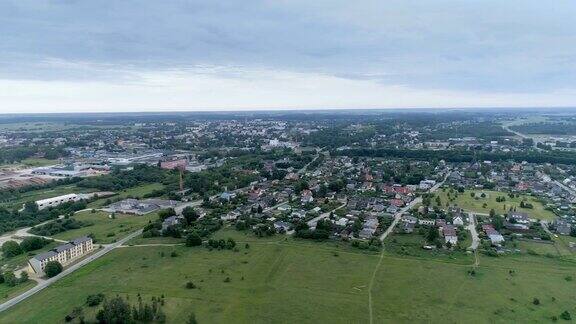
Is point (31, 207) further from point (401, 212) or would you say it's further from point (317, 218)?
point (401, 212)

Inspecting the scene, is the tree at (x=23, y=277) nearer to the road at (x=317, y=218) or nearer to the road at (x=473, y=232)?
the road at (x=317, y=218)

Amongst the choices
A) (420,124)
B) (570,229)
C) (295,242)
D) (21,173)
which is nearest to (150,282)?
(295,242)

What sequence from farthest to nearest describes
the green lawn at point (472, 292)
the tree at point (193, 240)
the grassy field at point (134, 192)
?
the grassy field at point (134, 192), the tree at point (193, 240), the green lawn at point (472, 292)

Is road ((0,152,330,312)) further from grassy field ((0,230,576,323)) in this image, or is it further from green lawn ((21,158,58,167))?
green lawn ((21,158,58,167))

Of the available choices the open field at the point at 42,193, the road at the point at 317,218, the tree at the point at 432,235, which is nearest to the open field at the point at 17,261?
the open field at the point at 42,193

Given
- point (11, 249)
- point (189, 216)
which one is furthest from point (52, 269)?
point (189, 216)

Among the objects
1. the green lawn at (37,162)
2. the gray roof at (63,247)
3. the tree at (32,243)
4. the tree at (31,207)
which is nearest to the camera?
the gray roof at (63,247)
